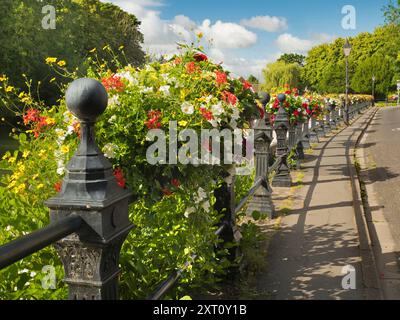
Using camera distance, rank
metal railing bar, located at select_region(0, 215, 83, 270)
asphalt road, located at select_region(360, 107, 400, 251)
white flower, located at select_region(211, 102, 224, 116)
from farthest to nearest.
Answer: asphalt road, located at select_region(360, 107, 400, 251)
white flower, located at select_region(211, 102, 224, 116)
metal railing bar, located at select_region(0, 215, 83, 270)

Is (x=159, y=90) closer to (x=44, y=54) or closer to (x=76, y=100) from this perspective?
(x=76, y=100)

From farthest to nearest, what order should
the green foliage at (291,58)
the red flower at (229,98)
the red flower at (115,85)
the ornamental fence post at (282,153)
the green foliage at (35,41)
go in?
the green foliage at (291,58)
the green foliage at (35,41)
the ornamental fence post at (282,153)
the red flower at (229,98)
the red flower at (115,85)

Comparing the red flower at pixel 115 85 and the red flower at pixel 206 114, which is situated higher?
the red flower at pixel 115 85

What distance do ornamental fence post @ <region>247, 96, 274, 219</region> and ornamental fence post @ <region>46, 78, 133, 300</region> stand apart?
4.16 meters

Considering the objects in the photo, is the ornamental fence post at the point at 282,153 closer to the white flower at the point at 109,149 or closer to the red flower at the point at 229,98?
the red flower at the point at 229,98

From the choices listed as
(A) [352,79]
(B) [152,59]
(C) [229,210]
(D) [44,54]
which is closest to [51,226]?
(B) [152,59]

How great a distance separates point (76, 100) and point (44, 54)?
26.6 m

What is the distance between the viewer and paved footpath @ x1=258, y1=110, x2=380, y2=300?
372 centimetres

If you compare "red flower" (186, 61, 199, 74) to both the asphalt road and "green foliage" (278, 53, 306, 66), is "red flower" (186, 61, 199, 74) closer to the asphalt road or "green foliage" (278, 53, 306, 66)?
the asphalt road

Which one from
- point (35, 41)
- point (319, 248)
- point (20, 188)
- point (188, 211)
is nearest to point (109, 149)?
point (188, 211)

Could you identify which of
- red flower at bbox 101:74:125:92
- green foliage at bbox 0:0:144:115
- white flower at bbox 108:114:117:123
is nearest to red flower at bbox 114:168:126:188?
white flower at bbox 108:114:117:123

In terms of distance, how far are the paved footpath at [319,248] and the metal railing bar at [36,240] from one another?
2498mm

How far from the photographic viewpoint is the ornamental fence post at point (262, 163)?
5.74 m

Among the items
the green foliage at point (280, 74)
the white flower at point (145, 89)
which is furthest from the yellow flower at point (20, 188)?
the green foliage at point (280, 74)
